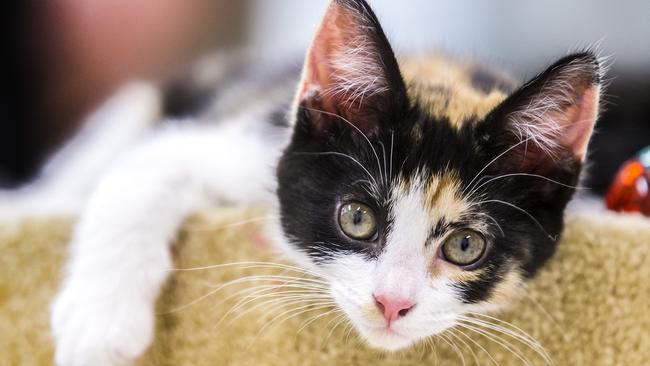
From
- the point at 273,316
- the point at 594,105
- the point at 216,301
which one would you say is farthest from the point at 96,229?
the point at 594,105

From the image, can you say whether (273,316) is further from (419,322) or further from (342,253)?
(419,322)

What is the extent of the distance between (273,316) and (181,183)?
42 centimetres

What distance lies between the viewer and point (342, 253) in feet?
3.65

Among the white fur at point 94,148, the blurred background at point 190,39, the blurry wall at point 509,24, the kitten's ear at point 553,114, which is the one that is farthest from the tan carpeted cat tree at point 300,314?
the blurry wall at point 509,24

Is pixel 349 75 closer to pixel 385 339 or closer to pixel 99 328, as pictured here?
pixel 385 339

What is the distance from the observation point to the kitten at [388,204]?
1.05 meters

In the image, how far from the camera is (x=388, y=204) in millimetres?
1088

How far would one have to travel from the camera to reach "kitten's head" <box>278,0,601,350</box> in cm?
104

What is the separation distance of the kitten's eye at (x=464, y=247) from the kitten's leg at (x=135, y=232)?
17.5 inches

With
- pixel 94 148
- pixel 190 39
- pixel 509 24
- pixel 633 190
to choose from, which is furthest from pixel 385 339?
pixel 190 39

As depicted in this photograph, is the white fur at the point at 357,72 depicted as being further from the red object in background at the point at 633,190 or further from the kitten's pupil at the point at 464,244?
the red object in background at the point at 633,190

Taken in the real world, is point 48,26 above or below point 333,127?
below

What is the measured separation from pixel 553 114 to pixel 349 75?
1.14 ft

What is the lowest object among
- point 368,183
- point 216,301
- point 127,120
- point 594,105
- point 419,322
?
point 127,120
